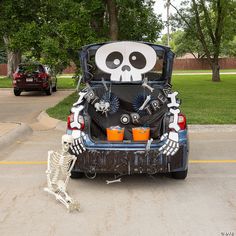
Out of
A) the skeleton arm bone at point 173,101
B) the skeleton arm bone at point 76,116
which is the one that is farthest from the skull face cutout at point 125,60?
the skeleton arm bone at point 76,116

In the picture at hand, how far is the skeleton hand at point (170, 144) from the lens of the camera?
5441mm

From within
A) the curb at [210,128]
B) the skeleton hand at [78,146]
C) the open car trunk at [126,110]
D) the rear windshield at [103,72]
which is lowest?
the curb at [210,128]

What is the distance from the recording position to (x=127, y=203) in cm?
502

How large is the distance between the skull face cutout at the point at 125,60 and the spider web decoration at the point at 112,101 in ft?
0.98

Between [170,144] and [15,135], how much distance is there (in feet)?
15.4

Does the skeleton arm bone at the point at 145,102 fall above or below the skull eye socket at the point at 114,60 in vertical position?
below

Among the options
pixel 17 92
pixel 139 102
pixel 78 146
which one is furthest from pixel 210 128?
pixel 17 92

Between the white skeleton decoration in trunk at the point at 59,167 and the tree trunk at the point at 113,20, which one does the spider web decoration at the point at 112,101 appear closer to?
the white skeleton decoration in trunk at the point at 59,167

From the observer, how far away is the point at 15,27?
44.8ft

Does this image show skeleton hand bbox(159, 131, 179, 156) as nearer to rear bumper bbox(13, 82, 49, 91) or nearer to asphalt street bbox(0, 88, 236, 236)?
asphalt street bbox(0, 88, 236, 236)

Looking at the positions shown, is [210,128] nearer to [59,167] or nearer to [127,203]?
[127,203]

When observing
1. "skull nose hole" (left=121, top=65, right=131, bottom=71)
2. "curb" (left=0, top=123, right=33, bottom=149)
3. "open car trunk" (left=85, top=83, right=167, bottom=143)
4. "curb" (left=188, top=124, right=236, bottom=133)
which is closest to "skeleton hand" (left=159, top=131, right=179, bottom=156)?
"open car trunk" (left=85, top=83, right=167, bottom=143)

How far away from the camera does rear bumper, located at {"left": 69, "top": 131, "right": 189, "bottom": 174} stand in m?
5.39

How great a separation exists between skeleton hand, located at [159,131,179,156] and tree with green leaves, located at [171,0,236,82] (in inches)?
933
